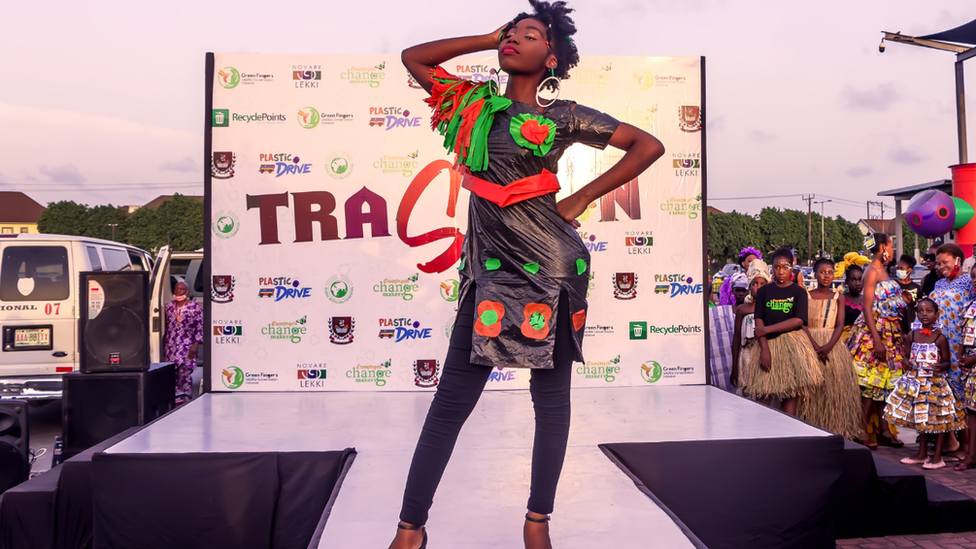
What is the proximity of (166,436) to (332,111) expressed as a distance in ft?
7.92

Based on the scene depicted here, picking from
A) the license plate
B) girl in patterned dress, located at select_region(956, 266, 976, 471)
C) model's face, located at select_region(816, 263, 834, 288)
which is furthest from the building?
girl in patterned dress, located at select_region(956, 266, 976, 471)

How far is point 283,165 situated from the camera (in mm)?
4617

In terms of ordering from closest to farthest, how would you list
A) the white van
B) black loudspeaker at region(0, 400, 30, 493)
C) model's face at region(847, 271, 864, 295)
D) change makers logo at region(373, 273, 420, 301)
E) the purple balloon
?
black loudspeaker at region(0, 400, 30, 493) → change makers logo at region(373, 273, 420, 301) → the white van → model's face at region(847, 271, 864, 295) → the purple balloon

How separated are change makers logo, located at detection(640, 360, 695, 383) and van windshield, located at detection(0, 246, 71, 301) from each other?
496 centimetres

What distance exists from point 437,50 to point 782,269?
12.3ft

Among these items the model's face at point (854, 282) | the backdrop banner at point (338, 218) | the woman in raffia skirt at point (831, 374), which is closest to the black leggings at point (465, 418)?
the backdrop banner at point (338, 218)

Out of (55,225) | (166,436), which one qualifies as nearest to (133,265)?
(166,436)

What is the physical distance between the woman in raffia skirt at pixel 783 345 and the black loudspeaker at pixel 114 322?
433 cm

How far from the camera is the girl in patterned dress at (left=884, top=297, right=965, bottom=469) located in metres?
4.57

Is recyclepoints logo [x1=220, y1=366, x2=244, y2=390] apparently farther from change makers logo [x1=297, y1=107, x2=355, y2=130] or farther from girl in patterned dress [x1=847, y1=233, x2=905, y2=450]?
girl in patterned dress [x1=847, y1=233, x2=905, y2=450]

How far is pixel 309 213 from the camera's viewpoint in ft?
15.2

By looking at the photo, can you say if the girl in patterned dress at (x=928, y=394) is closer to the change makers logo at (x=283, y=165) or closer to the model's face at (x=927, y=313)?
the model's face at (x=927, y=313)

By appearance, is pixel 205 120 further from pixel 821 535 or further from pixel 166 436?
pixel 821 535

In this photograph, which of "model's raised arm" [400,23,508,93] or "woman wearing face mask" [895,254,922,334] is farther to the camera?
"woman wearing face mask" [895,254,922,334]
